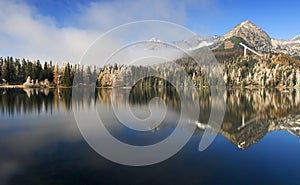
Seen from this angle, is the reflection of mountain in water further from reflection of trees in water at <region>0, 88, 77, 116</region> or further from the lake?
reflection of trees in water at <region>0, 88, 77, 116</region>

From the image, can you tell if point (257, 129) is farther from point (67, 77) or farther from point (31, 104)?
point (67, 77)

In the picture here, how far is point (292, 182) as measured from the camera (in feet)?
32.2

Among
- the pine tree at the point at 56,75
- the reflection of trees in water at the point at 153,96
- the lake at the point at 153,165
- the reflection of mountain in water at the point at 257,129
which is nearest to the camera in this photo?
the lake at the point at 153,165

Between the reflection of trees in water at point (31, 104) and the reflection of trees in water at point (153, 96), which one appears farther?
the reflection of trees in water at point (153, 96)

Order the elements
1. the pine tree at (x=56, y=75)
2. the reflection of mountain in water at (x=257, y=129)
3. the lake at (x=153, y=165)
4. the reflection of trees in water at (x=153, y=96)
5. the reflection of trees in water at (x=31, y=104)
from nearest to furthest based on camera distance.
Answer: the lake at (x=153, y=165) → the reflection of mountain in water at (x=257, y=129) → the reflection of trees in water at (x=31, y=104) → the reflection of trees in water at (x=153, y=96) → the pine tree at (x=56, y=75)

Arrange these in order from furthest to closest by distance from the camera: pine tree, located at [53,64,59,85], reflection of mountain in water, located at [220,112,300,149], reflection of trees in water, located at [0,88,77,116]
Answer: pine tree, located at [53,64,59,85] < reflection of trees in water, located at [0,88,77,116] < reflection of mountain in water, located at [220,112,300,149]

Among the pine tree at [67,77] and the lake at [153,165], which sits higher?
the pine tree at [67,77]

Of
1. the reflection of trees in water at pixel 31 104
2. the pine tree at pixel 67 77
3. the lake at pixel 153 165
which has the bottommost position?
the lake at pixel 153 165

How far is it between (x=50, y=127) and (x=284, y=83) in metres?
132

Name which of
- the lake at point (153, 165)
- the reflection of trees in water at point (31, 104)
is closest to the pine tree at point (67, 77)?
the reflection of trees in water at point (31, 104)

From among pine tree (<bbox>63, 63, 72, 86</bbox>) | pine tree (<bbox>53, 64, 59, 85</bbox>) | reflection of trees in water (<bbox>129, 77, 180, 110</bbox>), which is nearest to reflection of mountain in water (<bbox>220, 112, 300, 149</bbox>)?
reflection of trees in water (<bbox>129, 77, 180, 110</bbox>)

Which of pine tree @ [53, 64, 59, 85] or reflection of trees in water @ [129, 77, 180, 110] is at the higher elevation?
pine tree @ [53, 64, 59, 85]

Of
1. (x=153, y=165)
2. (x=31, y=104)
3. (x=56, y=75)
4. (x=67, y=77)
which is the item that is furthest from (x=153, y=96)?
(x=56, y=75)

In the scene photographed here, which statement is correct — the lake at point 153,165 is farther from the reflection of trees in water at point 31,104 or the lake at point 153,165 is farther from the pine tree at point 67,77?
the pine tree at point 67,77
